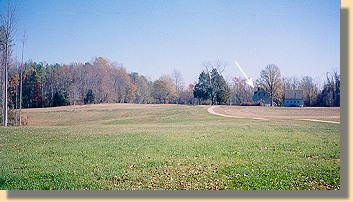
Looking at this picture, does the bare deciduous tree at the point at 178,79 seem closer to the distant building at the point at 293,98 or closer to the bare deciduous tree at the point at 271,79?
the bare deciduous tree at the point at 271,79

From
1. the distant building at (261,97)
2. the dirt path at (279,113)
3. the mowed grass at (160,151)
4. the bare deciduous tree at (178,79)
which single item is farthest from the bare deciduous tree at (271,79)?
the bare deciduous tree at (178,79)

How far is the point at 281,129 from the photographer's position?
984 cm

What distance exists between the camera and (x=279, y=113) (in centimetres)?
956

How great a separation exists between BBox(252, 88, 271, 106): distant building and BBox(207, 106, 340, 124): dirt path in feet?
1.02

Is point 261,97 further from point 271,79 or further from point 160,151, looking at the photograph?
point 160,151

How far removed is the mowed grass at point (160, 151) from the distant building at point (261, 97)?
1114mm

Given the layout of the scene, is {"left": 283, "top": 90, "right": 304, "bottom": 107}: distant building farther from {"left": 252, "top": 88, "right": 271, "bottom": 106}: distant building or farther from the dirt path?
{"left": 252, "top": 88, "right": 271, "bottom": 106}: distant building

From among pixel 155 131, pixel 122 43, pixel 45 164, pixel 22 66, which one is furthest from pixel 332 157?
pixel 22 66

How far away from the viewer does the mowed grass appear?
238 inches

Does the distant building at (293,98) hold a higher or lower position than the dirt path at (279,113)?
higher

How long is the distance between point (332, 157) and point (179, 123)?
6265 mm

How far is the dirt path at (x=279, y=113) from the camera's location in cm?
823

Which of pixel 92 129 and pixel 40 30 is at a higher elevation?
pixel 40 30

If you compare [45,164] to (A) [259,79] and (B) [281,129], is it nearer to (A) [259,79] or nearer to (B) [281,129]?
(A) [259,79]
